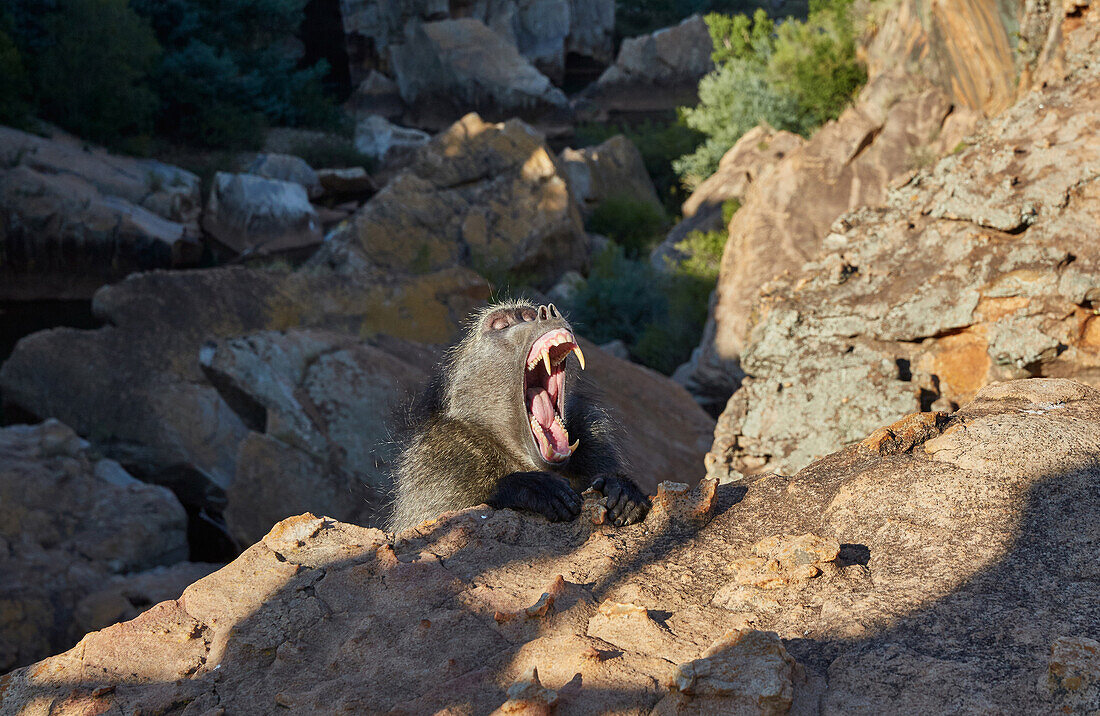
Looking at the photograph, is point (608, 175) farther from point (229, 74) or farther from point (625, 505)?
point (625, 505)

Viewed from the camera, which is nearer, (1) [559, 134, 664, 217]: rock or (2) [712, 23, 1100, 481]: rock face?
(2) [712, 23, 1100, 481]: rock face

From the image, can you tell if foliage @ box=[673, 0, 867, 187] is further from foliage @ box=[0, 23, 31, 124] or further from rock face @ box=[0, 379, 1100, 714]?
foliage @ box=[0, 23, 31, 124]

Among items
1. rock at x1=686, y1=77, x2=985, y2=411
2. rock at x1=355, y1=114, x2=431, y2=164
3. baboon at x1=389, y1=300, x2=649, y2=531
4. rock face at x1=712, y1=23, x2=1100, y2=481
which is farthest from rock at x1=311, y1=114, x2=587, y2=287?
rock at x1=355, y1=114, x2=431, y2=164

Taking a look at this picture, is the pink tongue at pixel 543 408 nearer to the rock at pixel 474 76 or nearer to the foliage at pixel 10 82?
the foliage at pixel 10 82

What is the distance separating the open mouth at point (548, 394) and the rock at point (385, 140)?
896 inches

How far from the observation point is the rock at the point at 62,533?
5.19 metres

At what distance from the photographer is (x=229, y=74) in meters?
23.1

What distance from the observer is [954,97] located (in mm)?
9070

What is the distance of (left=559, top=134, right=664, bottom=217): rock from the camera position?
1881 centimetres

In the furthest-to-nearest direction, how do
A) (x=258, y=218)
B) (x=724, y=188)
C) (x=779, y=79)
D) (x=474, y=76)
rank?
(x=474, y=76), (x=258, y=218), (x=779, y=79), (x=724, y=188)

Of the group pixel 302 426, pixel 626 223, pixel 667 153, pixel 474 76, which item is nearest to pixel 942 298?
pixel 302 426

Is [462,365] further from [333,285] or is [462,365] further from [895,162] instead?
[895,162]

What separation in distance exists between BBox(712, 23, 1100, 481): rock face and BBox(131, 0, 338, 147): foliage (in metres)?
22.0

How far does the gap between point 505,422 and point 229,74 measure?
2289 centimetres
